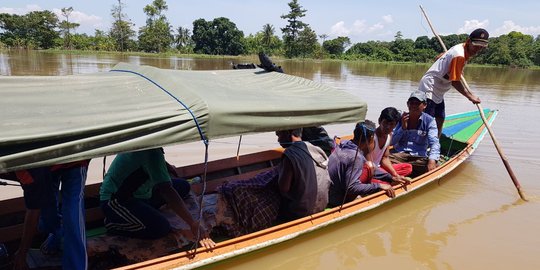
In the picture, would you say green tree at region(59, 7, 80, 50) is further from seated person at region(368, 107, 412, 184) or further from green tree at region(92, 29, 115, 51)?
seated person at region(368, 107, 412, 184)

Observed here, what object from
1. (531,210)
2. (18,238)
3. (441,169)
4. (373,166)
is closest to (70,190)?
(18,238)

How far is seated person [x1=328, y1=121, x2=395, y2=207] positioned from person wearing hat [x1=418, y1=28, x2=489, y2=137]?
205cm

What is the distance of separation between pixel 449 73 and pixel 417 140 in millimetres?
1008

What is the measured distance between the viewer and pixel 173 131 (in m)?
2.21

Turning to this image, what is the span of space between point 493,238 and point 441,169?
109cm

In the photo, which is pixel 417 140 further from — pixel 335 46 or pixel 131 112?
pixel 335 46

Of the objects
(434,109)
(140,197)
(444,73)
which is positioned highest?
(444,73)

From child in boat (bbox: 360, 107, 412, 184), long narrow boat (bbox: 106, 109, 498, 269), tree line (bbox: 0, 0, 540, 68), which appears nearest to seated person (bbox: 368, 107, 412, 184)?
child in boat (bbox: 360, 107, 412, 184)

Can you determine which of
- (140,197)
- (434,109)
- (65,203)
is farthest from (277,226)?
(434,109)

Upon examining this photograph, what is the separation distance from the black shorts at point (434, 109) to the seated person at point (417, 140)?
0.40 meters

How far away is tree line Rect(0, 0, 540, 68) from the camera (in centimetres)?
4344

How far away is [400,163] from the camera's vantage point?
5.25m

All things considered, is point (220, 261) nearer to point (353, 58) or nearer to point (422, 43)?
point (353, 58)

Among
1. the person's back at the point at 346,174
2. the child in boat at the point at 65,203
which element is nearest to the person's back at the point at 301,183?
the person's back at the point at 346,174
